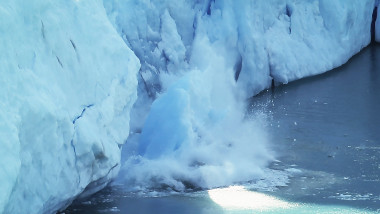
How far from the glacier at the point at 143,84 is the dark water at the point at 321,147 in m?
0.29

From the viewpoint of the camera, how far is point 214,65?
1102cm

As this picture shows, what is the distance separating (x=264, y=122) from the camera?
10508mm

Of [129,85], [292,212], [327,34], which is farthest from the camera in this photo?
Answer: [327,34]

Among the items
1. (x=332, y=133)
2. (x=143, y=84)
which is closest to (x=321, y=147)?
(x=332, y=133)

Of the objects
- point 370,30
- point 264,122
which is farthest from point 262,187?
point 370,30

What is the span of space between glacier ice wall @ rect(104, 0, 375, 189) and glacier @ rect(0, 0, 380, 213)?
0.06ft

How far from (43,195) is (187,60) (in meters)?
5.99

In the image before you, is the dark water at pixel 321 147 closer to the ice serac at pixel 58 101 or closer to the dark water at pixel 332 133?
the dark water at pixel 332 133

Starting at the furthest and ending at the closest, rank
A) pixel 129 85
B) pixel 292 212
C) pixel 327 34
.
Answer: pixel 327 34, pixel 129 85, pixel 292 212

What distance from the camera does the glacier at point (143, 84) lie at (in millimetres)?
5230

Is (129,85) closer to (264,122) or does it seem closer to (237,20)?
(264,122)

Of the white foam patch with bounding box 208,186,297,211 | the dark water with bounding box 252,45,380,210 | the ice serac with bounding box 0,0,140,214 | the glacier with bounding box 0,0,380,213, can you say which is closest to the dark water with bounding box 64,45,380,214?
the dark water with bounding box 252,45,380,210

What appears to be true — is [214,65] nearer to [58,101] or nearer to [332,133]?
[332,133]

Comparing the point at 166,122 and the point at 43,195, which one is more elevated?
the point at 166,122
